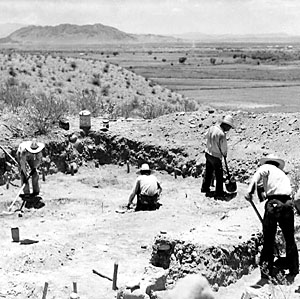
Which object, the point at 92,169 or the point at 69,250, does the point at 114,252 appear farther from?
the point at 92,169

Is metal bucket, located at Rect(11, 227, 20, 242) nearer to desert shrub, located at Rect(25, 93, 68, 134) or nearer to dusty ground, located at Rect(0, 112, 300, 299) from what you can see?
dusty ground, located at Rect(0, 112, 300, 299)

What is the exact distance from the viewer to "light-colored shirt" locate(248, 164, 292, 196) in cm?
725

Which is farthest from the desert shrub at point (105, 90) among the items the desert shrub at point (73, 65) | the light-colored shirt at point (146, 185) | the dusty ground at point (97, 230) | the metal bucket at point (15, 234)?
the metal bucket at point (15, 234)

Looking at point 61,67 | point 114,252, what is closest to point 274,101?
point 61,67

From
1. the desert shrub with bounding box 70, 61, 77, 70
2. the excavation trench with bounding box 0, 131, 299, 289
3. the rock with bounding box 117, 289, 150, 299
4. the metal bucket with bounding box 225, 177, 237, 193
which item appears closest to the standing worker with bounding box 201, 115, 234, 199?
the metal bucket with bounding box 225, 177, 237, 193

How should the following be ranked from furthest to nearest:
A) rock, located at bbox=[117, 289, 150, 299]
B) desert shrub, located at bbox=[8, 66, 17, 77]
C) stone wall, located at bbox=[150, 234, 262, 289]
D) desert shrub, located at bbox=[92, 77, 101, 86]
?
desert shrub, located at bbox=[92, 77, 101, 86], desert shrub, located at bbox=[8, 66, 17, 77], stone wall, located at bbox=[150, 234, 262, 289], rock, located at bbox=[117, 289, 150, 299]

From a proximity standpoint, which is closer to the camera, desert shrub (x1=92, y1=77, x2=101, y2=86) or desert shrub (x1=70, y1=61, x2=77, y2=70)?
desert shrub (x1=92, y1=77, x2=101, y2=86)

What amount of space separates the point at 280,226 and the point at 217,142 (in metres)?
4.59

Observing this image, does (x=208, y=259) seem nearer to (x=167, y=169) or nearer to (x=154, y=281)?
(x=154, y=281)

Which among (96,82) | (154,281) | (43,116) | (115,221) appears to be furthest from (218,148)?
(96,82)

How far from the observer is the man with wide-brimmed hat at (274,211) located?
723 cm

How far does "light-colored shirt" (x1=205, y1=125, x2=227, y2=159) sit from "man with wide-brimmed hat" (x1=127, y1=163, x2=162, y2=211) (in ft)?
4.36

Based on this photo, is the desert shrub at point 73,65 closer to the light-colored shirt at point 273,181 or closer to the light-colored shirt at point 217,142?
the light-colored shirt at point 217,142

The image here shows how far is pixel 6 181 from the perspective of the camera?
14195mm
